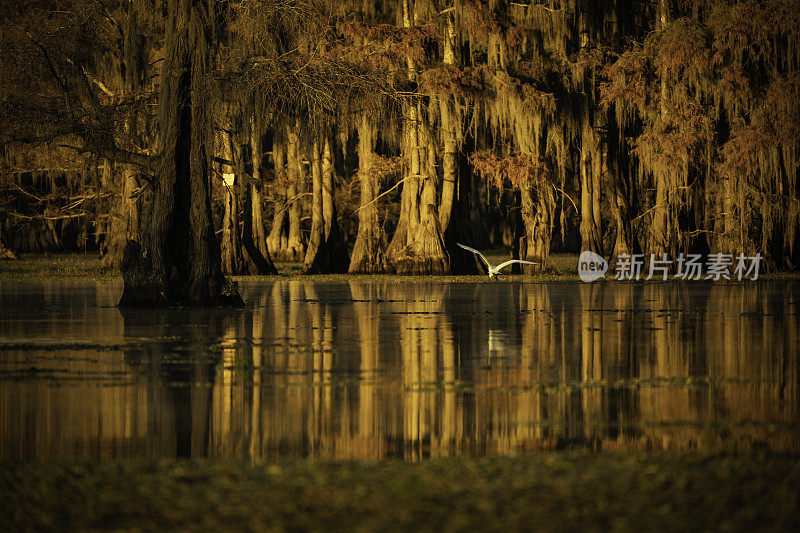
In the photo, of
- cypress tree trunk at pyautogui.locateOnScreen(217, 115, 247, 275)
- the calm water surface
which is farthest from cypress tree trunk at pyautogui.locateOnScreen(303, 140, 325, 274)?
the calm water surface

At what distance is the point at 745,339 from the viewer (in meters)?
16.5

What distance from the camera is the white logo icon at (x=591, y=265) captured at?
136 feet

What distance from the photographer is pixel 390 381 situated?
1191 cm

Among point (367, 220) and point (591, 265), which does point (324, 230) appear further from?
point (591, 265)

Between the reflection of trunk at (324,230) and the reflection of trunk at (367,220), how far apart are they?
1563 mm

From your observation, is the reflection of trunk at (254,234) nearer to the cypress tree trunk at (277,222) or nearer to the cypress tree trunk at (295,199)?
the cypress tree trunk at (295,199)

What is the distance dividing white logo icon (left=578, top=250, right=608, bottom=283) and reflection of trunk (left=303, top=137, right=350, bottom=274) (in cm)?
781

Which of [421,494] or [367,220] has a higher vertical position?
[367,220]

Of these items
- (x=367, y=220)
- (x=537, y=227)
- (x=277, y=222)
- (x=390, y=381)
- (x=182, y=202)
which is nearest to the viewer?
(x=390, y=381)

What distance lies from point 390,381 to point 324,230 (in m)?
34.1

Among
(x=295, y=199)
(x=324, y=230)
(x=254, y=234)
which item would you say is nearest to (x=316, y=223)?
(x=324, y=230)

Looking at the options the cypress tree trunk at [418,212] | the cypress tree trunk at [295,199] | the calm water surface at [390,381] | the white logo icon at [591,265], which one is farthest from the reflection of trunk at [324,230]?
the calm water surface at [390,381]

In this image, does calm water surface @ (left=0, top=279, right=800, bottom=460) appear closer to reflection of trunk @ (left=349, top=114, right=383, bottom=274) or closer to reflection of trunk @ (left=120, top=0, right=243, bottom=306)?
reflection of trunk @ (left=120, top=0, right=243, bottom=306)

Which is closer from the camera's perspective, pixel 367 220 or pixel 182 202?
pixel 182 202
